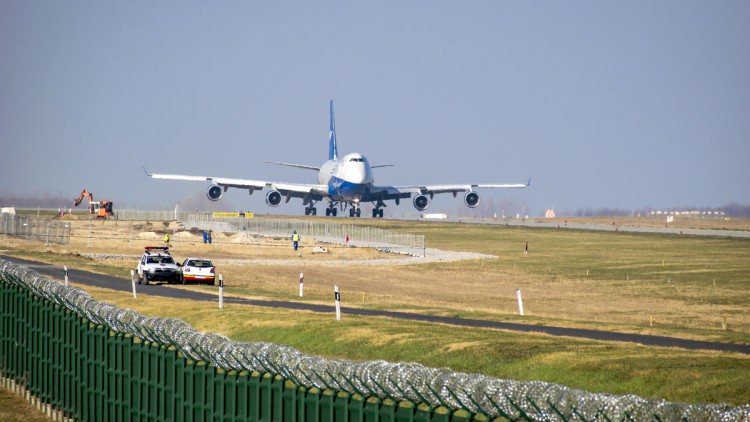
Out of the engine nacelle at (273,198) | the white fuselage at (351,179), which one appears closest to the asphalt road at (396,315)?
the white fuselage at (351,179)

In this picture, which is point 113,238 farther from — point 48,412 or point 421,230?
point 48,412

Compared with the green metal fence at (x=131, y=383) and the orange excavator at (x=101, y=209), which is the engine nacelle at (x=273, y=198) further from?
the green metal fence at (x=131, y=383)

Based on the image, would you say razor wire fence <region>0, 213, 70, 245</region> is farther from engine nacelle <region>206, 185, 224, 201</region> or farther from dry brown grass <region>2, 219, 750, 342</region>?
engine nacelle <region>206, 185, 224, 201</region>

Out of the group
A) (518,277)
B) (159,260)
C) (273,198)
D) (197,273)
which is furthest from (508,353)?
Result: (273,198)

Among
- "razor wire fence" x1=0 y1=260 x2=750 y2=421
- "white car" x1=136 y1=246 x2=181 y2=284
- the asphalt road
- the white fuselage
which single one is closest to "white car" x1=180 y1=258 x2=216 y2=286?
"white car" x1=136 y1=246 x2=181 y2=284

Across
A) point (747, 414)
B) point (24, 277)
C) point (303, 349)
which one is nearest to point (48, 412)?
point (24, 277)

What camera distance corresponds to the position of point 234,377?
48.0 feet

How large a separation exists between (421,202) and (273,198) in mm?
17716

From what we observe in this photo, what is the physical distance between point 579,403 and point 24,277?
1780 centimetres

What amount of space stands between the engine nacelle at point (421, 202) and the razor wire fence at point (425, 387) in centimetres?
11753

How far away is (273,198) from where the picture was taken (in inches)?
5039

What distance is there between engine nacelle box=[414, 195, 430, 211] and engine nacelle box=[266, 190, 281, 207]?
53.1ft

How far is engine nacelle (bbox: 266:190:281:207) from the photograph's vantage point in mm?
126875

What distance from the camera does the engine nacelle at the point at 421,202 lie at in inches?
5295
